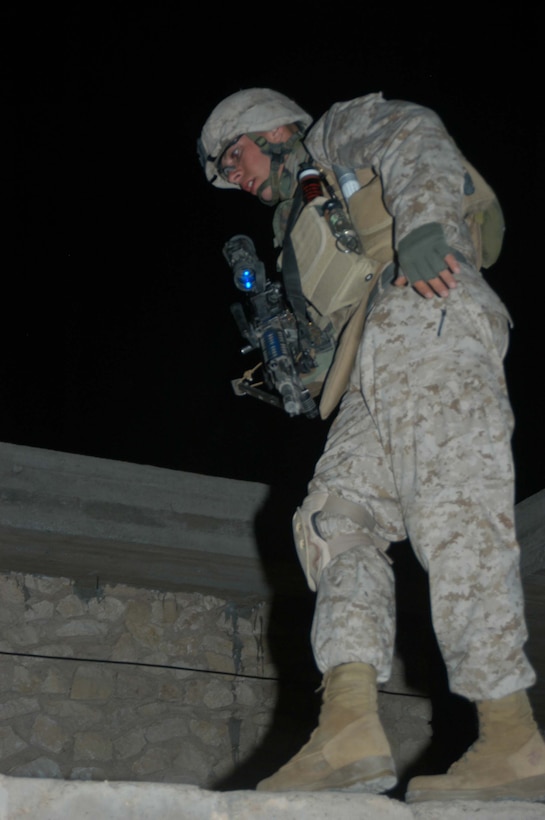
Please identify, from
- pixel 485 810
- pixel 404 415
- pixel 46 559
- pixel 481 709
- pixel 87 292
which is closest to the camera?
pixel 485 810

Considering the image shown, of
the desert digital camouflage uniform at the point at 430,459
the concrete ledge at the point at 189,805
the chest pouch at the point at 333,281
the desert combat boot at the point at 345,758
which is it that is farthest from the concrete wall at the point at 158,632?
the concrete ledge at the point at 189,805

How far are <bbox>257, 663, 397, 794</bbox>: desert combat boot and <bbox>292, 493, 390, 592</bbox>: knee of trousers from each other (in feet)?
1.06

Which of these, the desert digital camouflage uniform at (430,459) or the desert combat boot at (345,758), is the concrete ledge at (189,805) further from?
the desert digital camouflage uniform at (430,459)

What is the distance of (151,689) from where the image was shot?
5465mm

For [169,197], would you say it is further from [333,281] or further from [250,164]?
[333,281]

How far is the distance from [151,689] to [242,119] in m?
3.57

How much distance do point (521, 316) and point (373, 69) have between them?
173cm

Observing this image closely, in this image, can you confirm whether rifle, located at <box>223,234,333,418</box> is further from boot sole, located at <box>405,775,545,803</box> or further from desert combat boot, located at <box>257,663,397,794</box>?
boot sole, located at <box>405,775,545,803</box>

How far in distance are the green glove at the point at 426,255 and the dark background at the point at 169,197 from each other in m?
3.35

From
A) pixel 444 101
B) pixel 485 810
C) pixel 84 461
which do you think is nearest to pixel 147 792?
pixel 485 810

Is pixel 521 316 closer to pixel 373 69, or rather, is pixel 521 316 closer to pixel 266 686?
pixel 373 69

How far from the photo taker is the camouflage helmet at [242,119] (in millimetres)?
2727

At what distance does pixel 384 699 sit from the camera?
589 cm

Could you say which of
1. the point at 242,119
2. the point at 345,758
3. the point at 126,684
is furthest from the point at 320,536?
the point at 126,684
